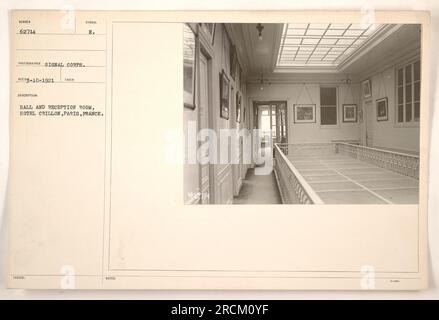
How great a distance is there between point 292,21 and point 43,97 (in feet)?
2.71

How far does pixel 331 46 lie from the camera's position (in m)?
1.11

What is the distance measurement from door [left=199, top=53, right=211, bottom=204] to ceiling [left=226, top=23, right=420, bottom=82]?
15 cm

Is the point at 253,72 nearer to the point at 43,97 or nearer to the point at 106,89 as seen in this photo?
the point at 106,89

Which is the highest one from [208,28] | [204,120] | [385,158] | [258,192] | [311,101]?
[208,28]

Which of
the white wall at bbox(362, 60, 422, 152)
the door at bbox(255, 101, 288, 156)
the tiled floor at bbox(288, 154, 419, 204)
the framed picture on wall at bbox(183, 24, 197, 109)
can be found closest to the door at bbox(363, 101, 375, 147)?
the white wall at bbox(362, 60, 422, 152)

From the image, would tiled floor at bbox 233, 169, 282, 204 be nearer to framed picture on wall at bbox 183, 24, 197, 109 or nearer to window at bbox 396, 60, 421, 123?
framed picture on wall at bbox 183, 24, 197, 109

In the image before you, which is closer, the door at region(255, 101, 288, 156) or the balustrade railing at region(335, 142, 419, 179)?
the balustrade railing at region(335, 142, 419, 179)

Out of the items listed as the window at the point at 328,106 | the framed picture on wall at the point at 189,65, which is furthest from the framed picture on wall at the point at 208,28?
the window at the point at 328,106

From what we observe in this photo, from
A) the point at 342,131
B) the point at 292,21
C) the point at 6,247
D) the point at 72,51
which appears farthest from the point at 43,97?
the point at 342,131

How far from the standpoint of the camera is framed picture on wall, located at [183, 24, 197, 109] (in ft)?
2.92

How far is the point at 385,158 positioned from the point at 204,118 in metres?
0.67

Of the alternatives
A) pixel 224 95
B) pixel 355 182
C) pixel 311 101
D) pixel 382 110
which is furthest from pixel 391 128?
pixel 224 95

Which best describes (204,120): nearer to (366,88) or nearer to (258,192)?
(258,192)

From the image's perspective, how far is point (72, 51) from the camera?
34.3 inches
